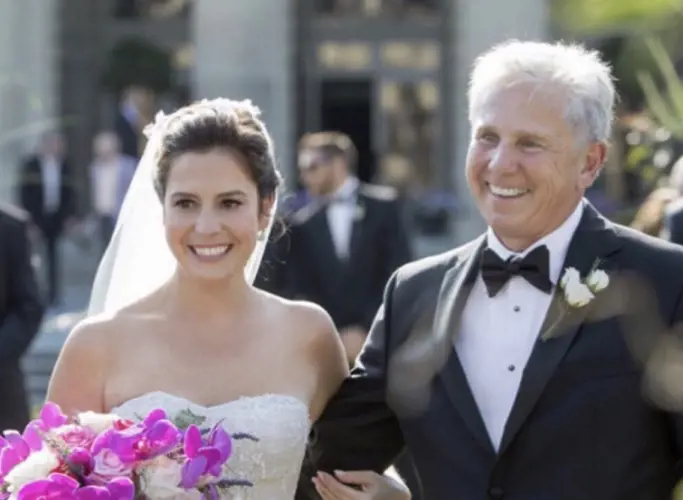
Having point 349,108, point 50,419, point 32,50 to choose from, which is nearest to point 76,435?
point 50,419

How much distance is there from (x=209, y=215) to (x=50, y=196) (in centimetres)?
1375

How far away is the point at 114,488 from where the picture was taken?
3676 mm

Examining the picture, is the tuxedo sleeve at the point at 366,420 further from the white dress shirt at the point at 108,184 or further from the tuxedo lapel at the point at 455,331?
the white dress shirt at the point at 108,184

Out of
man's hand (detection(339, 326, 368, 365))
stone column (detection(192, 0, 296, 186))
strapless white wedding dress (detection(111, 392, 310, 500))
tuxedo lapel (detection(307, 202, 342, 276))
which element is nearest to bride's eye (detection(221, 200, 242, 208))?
strapless white wedding dress (detection(111, 392, 310, 500))

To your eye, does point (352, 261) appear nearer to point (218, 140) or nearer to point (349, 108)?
point (218, 140)

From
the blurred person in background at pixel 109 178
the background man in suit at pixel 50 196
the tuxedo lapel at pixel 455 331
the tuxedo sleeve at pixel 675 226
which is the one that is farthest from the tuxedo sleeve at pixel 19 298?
the blurred person in background at pixel 109 178

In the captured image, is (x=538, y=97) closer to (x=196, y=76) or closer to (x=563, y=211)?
(x=563, y=211)

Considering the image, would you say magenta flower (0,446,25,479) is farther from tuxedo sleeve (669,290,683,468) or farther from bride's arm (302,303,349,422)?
tuxedo sleeve (669,290,683,468)

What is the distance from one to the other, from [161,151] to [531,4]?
15587 millimetres

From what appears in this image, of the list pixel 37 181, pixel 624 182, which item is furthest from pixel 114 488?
pixel 37 181

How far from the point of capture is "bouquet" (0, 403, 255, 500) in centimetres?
368

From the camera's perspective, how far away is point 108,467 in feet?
12.2

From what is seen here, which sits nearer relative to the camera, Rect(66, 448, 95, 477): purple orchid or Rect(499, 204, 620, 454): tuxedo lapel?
Rect(66, 448, 95, 477): purple orchid

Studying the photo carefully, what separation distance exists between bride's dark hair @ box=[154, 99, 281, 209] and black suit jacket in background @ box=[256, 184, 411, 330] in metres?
5.02
